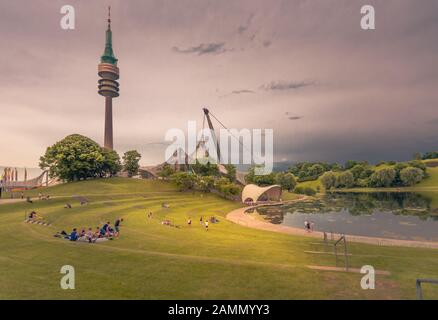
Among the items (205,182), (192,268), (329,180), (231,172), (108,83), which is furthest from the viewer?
(329,180)

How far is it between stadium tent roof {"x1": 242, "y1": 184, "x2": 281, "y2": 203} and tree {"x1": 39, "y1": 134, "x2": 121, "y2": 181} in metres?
51.5

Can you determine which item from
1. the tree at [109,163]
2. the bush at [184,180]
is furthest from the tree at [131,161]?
the bush at [184,180]

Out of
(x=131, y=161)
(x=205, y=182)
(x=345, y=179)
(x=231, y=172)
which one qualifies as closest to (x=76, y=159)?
(x=131, y=161)

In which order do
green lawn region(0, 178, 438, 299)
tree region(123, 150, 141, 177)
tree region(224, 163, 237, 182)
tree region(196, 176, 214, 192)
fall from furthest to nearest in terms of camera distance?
1. tree region(123, 150, 141, 177)
2. tree region(224, 163, 237, 182)
3. tree region(196, 176, 214, 192)
4. green lawn region(0, 178, 438, 299)

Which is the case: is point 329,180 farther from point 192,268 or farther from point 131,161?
point 192,268

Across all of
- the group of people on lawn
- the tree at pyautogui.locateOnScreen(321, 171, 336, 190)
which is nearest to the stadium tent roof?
the group of people on lawn

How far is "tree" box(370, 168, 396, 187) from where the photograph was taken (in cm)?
14075

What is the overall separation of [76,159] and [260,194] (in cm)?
6131

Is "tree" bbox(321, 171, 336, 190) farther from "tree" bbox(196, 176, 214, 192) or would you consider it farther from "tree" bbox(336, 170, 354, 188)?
"tree" bbox(196, 176, 214, 192)

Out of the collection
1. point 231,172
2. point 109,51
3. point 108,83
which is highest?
point 109,51

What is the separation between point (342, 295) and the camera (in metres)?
12.3

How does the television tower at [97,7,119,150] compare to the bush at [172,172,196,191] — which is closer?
the bush at [172,172,196,191]

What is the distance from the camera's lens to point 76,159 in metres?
82.4
